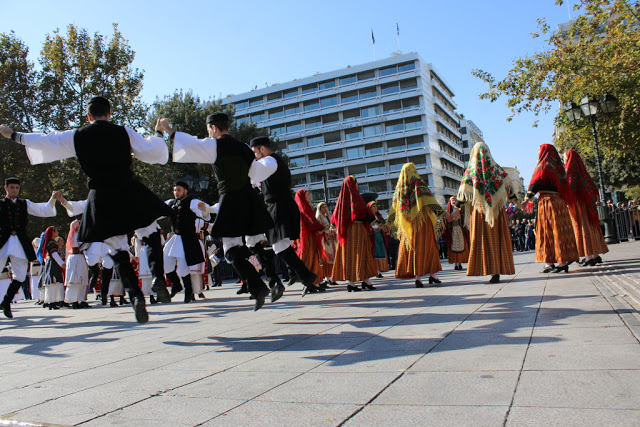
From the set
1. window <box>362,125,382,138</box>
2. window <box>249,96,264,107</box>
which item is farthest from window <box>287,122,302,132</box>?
window <box>362,125,382,138</box>

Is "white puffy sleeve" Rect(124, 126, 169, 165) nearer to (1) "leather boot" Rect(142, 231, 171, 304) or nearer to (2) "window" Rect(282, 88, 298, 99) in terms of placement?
(1) "leather boot" Rect(142, 231, 171, 304)

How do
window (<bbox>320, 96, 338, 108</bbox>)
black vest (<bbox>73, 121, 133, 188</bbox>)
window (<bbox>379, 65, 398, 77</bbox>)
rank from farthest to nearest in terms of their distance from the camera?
window (<bbox>320, 96, 338, 108</bbox>), window (<bbox>379, 65, 398, 77</bbox>), black vest (<bbox>73, 121, 133, 188</bbox>)

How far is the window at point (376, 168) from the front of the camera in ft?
262

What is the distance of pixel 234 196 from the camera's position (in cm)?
561

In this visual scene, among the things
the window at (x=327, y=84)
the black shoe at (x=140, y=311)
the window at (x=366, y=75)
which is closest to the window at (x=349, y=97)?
the window at (x=366, y=75)

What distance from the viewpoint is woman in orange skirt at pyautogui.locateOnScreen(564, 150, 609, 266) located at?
9.30 meters

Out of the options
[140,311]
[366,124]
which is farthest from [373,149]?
[140,311]

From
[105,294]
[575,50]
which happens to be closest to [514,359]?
[105,294]

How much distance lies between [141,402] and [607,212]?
17.5 meters

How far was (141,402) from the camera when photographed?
273 cm

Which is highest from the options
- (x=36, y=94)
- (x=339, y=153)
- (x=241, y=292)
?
(x=339, y=153)

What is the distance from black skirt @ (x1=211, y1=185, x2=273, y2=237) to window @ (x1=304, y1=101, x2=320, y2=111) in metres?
81.6

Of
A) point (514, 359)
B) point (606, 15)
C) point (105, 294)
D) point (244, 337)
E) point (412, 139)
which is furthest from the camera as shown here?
point (412, 139)

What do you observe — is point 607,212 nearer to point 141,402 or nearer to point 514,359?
point 514,359
